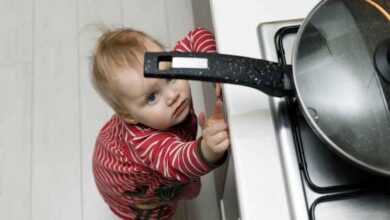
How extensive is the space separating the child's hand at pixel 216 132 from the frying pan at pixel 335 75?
0.09 meters

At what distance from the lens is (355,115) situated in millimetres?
439

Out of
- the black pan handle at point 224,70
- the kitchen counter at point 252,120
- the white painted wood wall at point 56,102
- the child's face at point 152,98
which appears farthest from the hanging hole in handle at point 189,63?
the white painted wood wall at point 56,102

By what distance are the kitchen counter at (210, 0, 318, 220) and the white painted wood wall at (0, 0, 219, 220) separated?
814 mm

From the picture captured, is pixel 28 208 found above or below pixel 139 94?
below

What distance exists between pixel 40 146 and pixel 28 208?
0.64 ft

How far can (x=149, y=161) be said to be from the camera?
2.31 ft

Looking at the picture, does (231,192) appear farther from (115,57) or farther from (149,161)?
(115,57)

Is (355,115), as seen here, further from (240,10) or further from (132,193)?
(132,193)

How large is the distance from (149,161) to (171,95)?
117 mm

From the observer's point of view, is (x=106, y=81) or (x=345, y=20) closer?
(x=345, y=20)

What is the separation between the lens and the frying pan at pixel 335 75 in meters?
0.43

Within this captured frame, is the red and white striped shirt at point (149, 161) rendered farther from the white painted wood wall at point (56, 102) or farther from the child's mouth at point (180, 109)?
the white painted wood wall at point (56, 102)

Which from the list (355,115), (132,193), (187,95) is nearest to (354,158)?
(355,115)

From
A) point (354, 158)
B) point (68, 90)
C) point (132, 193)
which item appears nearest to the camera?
point (354, 158)
